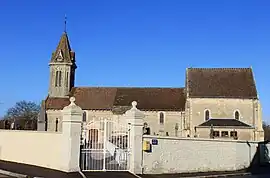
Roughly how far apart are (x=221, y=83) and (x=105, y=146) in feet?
142

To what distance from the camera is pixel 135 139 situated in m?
19.5

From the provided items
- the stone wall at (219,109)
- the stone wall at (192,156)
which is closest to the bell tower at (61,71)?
the stone wall at (219,109)

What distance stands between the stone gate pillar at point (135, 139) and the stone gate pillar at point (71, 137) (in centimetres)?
273

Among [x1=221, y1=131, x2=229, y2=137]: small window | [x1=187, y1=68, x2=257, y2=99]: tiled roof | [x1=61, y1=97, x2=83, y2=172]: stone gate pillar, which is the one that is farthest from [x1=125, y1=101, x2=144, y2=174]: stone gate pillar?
[x1=187, y1=68, x2=257, y2=99]: tiled roof

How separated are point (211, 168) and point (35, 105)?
73.6 meters

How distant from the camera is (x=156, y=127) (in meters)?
59.9

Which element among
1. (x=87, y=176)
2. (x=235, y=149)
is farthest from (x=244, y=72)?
(x=87, y=176)

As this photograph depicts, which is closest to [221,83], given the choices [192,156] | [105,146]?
[192,156]

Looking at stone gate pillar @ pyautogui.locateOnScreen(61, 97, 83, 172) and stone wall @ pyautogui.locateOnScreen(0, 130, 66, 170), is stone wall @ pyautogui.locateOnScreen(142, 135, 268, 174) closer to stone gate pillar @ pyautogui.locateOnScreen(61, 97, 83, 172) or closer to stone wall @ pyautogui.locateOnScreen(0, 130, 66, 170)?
stone gate pillar @ pyautogui.locateOnScreen(61, 97, 83, 172)

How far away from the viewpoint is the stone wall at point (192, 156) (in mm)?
20328

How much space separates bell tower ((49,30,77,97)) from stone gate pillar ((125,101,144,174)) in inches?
1947

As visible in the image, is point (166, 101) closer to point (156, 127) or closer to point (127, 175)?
point (156, 127)

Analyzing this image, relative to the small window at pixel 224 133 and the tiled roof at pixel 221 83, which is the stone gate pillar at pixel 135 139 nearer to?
the small window at pixel 224 133

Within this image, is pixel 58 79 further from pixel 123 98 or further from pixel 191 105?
pixel 191 105
